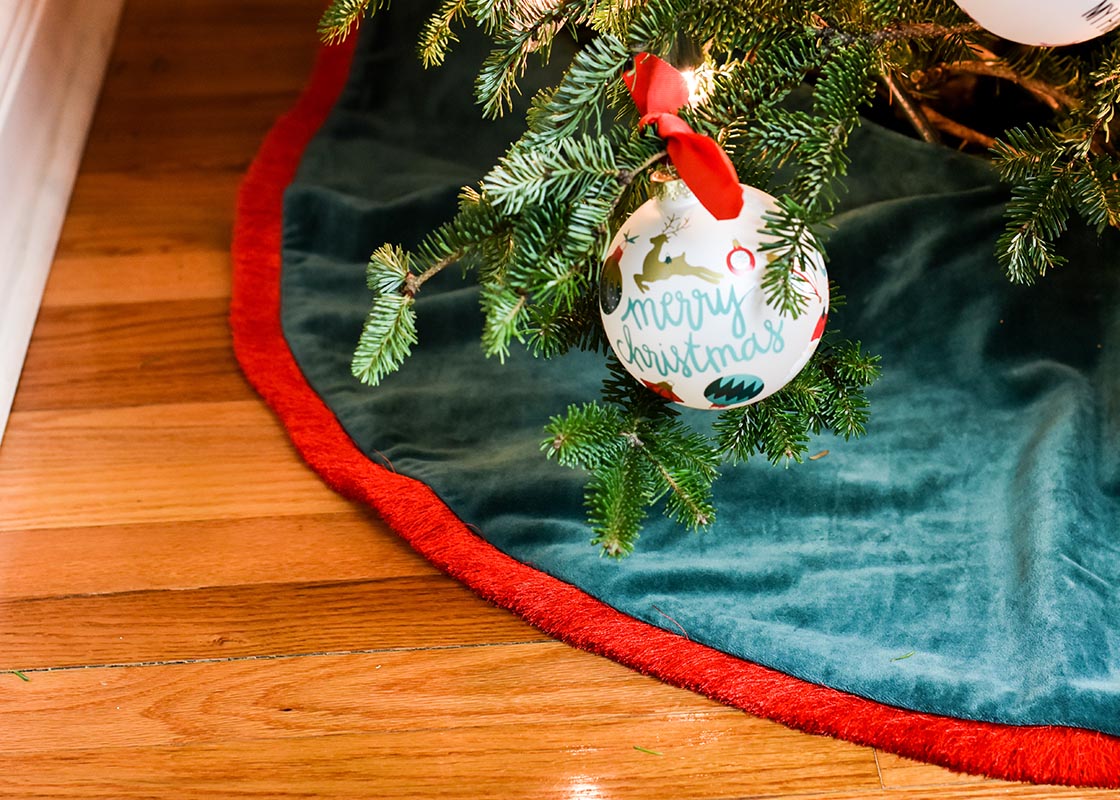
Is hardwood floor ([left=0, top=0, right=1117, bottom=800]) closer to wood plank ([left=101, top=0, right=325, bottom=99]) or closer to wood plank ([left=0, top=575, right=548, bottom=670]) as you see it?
wood plank ([left=0, top=575, right=548, bottom=670])

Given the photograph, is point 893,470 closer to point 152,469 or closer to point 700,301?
point 700,301

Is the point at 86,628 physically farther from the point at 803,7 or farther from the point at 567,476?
the point at 803,7

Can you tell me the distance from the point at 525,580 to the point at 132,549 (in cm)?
32

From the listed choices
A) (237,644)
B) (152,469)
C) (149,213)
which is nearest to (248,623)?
(237,644)

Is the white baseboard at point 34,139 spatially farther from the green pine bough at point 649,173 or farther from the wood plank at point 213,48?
the green pine bough at point 649,173

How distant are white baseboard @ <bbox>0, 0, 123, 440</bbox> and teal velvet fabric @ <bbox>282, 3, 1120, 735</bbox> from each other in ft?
0.84

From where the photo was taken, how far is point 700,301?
2.06 ft

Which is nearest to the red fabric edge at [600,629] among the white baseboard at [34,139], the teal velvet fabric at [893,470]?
the teal velvet fabric at [893,470]

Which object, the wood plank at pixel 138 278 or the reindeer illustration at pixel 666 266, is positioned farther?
the wood plank at pixel 138 278

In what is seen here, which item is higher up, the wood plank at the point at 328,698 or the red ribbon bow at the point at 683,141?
the red ribbon bow at the point at 683,141

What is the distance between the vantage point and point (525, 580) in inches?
32.5

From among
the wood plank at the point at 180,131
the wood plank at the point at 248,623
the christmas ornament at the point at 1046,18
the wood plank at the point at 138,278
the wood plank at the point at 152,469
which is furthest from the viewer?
the wood plank at the point at 180,131

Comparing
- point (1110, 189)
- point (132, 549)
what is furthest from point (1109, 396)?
point (132, 549)

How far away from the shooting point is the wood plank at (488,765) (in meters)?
0.71
